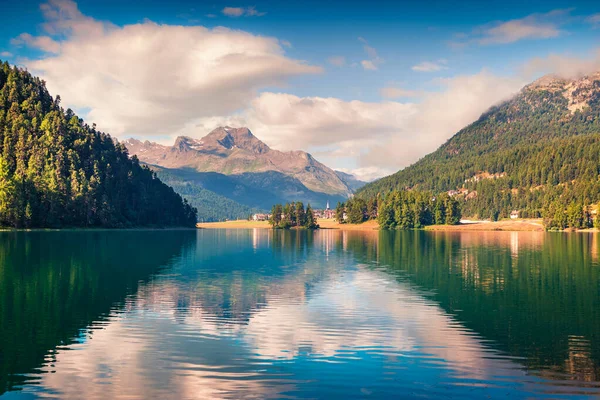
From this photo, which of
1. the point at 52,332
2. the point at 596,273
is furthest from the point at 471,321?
the point at 596,273

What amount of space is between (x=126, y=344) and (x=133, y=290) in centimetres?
2448

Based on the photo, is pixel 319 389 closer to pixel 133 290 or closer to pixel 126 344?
pixel 126 344

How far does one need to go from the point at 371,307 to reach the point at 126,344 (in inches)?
957

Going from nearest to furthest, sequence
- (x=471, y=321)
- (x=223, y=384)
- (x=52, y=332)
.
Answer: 1. (x=223, y=384)
2. (x=52, y=332)
3. (x=471, y=321)

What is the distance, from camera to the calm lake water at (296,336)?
88.6ft

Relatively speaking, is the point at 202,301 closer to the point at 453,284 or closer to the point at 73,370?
the point at 73,370

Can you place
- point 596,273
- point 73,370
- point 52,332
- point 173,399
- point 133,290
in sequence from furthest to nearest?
point 596,273
point 133,290
point 52,332
point 73,370
point 173,399

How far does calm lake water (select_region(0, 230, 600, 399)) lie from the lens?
88.6 ft

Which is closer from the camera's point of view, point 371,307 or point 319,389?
point 319,389

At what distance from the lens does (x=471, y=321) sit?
4338 cm

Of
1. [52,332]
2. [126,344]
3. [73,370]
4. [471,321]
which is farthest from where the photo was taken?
[471,321]

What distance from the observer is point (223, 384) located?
27016mm

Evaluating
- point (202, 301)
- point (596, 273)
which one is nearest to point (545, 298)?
point (596, 273)

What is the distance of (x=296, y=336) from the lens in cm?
3791
